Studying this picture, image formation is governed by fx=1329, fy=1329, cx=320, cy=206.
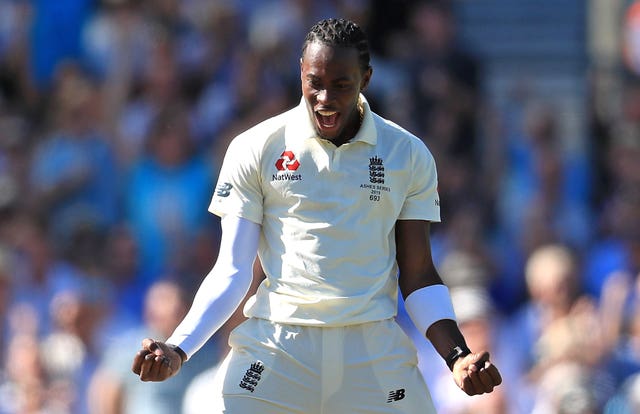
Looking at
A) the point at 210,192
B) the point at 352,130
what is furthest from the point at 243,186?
the point at 210,192

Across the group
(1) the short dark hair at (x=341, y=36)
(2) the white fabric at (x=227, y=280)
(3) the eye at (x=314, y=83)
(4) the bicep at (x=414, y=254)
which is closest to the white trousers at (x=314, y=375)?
(2) the white fabric at (x=227, y=280)

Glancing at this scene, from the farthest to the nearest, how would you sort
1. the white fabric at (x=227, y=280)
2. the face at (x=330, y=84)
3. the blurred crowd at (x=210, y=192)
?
the blurred crowd at (x=210, y=192) → the white fabric at (x=227, y=280) → the face at (x=330, y=84)

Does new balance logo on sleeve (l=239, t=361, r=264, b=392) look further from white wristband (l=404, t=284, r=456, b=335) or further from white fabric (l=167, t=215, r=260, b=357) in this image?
white wristband (l=404, t=284, r=456, b=335)

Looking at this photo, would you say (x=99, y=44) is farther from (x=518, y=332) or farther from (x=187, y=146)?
(x=518, y=332)

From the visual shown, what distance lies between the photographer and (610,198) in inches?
386

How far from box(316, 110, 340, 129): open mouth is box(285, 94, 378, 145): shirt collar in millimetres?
71

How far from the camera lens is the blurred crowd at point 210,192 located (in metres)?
7.84

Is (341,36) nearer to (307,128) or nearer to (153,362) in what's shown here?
(307,128)

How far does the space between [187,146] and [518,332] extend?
2.71m

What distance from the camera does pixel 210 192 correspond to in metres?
9.38

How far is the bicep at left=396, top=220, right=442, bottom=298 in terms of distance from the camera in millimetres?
4738

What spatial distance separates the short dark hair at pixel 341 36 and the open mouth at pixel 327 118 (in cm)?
19

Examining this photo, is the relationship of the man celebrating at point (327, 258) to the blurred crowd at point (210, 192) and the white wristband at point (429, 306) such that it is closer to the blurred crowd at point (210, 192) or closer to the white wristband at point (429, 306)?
the white wristband at point (429, 306)

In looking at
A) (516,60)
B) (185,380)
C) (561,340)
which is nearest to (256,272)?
(185,380)
